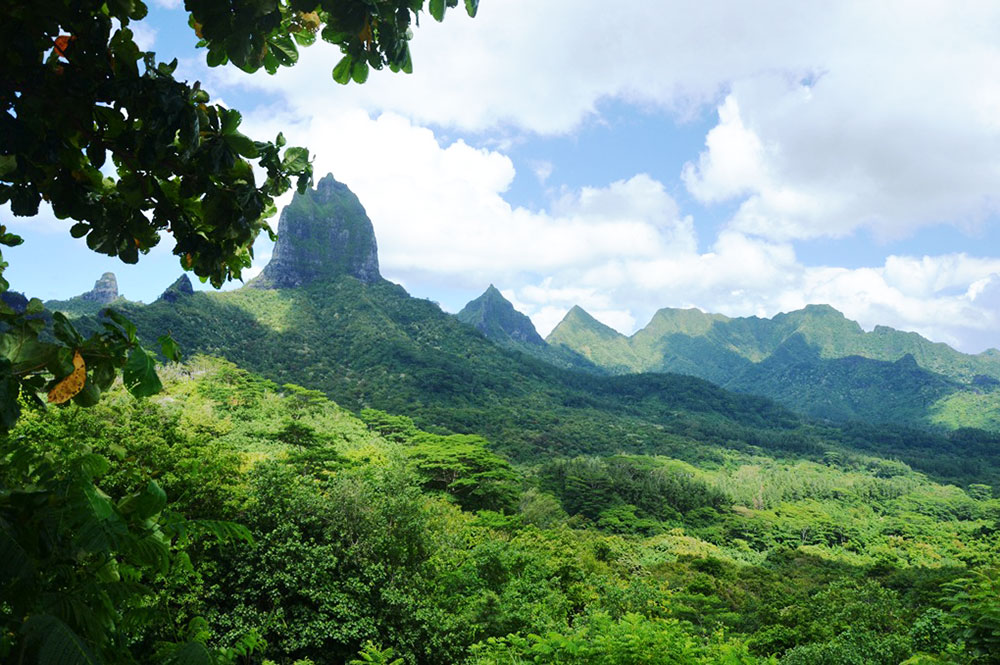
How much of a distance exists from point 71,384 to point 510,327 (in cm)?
17874

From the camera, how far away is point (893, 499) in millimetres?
58812

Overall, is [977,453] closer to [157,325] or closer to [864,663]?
[864,663]

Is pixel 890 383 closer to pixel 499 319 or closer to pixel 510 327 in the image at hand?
pixel 510 327

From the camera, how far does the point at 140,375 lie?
1.30 metres

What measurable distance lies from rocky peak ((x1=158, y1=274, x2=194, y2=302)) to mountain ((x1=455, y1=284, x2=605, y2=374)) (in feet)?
330

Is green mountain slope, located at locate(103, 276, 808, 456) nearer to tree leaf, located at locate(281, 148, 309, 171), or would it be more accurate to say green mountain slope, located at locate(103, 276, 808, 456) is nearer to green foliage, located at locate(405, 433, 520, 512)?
green foliage, located at locate(405, 433, 520, 512)

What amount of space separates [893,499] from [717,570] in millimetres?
51359

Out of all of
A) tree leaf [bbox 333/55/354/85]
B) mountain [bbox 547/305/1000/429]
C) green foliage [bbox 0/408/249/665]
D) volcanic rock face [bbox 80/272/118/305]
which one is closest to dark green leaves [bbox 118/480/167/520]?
green foliage [bbox 0/408/249/665]

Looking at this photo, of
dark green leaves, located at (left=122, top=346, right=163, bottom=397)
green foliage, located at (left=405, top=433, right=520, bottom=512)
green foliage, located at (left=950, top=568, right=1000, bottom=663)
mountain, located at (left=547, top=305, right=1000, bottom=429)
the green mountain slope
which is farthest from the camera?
mountain, located at (left=547, top=305, right=1000, bottom=429)

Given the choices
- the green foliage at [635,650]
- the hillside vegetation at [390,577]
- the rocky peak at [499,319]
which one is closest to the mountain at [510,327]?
the rocky peak at [499,319]

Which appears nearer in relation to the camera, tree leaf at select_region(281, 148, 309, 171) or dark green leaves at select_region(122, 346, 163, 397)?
dark green leaves at select_region(122, 346, 163, 397)

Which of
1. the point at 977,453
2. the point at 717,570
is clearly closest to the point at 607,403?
the point at 977,453

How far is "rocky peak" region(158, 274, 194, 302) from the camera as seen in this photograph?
6762cm

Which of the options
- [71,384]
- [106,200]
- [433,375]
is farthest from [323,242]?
[71,384]
